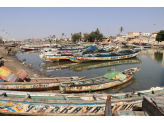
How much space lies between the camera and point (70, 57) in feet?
87.2

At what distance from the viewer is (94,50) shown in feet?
110

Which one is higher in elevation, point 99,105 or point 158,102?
point 158,102

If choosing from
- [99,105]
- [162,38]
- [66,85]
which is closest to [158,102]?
[99,105]

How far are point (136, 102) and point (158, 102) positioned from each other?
2.40 m

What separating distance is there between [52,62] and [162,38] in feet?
212

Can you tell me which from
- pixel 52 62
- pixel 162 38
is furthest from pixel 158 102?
pixel 162 38

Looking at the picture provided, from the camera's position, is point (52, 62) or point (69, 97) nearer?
point (69, 97)

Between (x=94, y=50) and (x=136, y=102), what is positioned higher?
(x=94, y=50)

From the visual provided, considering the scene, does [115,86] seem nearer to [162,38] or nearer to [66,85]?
[66,85]

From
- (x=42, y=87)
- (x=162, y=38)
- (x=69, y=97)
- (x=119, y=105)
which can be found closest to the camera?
(x=119, y=105)

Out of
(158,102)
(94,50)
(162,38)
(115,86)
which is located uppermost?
(162,38)

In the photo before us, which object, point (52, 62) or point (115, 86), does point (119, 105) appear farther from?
point (52, 62)

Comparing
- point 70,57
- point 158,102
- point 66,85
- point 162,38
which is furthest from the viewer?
point 162,38

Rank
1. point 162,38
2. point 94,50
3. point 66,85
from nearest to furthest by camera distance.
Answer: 1. point 66,85
2. point 94,50
3. point 162,38
